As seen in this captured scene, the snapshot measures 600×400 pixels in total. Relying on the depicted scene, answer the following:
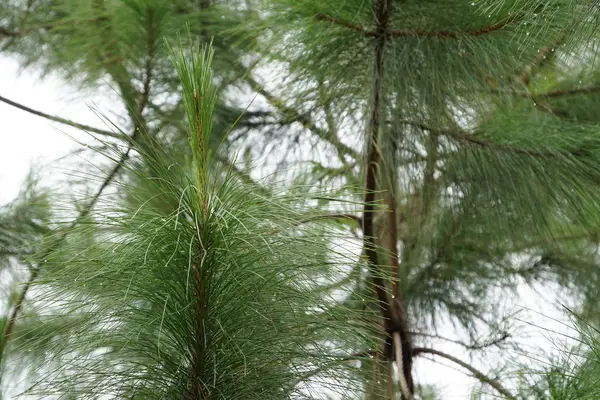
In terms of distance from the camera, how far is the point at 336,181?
2316mm

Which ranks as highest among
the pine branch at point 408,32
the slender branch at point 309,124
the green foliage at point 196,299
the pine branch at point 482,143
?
the slender branch at point 309,124

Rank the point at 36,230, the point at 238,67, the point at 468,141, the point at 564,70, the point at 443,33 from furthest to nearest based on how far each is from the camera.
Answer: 1. the point at 564,70
2. the point at 238,67
3. the point at 36,230
4. the point at 468,141
5. the point at 443,33

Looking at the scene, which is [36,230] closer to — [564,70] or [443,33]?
[443,33]

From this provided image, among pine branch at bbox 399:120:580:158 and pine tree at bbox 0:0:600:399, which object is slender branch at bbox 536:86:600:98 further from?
pine branch at bbox 399:120:580:158

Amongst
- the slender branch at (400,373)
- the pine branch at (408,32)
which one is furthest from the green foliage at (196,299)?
the slender branch at (400,373)

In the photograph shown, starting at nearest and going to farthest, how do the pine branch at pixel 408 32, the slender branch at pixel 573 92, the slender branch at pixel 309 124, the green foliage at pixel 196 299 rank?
the green foliage at pixel 196 299
the pine branch at pixel 408 32
the slender branch at pixel 309 124
the slender branch at pixel 573 92

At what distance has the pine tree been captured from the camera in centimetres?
100

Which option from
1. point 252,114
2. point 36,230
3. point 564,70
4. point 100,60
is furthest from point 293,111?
point 564,70

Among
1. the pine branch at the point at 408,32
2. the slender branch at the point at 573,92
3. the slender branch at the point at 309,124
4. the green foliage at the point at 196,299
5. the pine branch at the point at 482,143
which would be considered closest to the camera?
the green foliage at the point at 196,299

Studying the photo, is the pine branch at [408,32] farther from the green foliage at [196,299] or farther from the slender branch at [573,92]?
the slender branch at [573,92]

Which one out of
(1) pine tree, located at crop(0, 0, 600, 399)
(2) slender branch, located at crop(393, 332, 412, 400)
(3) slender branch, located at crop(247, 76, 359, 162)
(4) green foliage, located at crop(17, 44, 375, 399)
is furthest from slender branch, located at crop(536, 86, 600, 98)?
(4) green foliage, located at crop(17, 44, 375, 399)

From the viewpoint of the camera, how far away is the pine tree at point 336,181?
3.29ft

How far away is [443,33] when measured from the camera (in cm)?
156

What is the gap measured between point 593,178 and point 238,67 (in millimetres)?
1057
